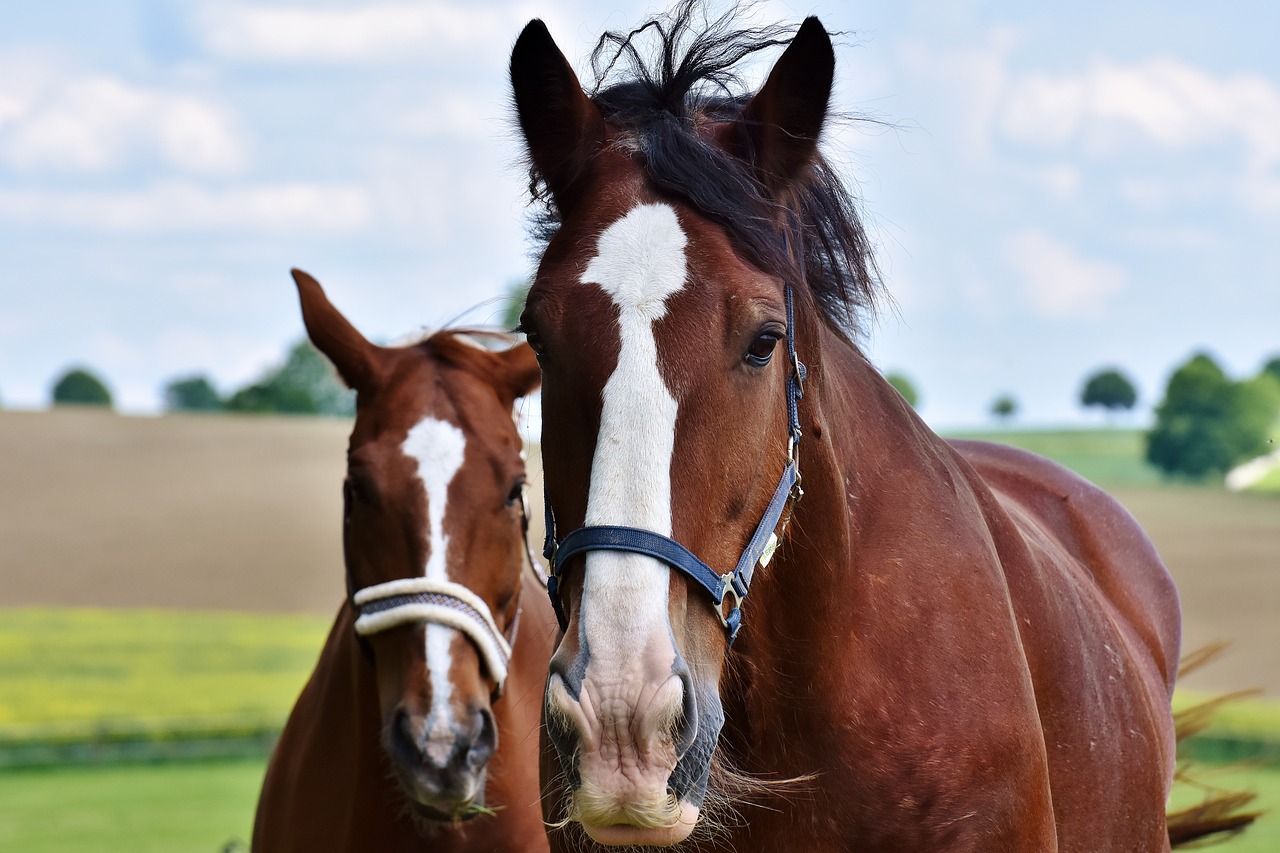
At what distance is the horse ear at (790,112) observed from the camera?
8.52ft

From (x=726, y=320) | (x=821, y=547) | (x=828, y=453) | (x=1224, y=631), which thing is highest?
(x=726, y=320)

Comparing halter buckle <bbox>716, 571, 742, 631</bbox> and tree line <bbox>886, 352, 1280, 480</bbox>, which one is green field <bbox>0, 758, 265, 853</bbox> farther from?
tree line <bbox>886, 352, 1280, 480</bbox>

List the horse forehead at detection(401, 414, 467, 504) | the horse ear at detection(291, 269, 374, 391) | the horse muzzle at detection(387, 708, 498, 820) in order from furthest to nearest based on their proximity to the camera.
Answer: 1. the horse ear at detection(291, 269, 374, 391)
2. the horse forehead at detection(401, 414, 467, 504)
3. the horse muzzle at detection(387, 708, 498, 820)

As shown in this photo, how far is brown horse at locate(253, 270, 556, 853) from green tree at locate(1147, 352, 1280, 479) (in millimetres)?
41236

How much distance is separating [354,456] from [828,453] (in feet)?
6.42

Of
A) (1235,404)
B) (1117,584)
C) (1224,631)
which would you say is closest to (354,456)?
(1117,584)

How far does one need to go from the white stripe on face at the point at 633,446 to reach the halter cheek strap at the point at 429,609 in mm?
1764

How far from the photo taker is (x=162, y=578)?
104 feet

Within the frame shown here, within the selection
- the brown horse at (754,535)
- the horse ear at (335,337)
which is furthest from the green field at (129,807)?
the brown horse at (754,535)

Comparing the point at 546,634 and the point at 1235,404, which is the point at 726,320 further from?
the point at 1235,404

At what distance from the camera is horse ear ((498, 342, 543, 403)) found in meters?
4.41

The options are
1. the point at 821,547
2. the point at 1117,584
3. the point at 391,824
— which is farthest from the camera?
the point at 1117,584

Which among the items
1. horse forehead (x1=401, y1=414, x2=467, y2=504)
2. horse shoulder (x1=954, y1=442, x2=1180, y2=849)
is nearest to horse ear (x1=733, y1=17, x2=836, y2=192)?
horse shoulder (x1=954, y1=442, x2=1180, y2=849)

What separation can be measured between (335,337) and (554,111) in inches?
74.1
